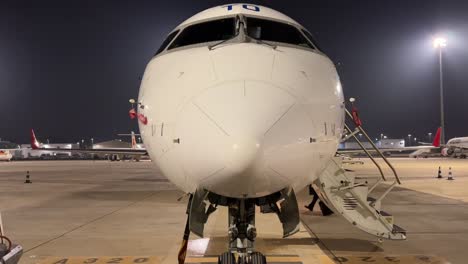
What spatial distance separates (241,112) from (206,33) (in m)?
1.54

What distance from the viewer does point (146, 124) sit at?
398 cm

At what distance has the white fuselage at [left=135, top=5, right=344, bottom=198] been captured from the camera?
303 cm

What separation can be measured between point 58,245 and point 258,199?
20.1 feet

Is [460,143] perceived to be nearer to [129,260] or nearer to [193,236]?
[193,236]

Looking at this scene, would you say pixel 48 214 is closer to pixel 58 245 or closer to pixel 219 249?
pixel 58 245

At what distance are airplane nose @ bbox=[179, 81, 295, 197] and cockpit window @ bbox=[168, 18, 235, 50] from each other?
108 cm

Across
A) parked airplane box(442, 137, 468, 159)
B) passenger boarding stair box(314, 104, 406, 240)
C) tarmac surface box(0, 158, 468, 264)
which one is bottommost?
parked airplane box(442, 137, 468, 159)

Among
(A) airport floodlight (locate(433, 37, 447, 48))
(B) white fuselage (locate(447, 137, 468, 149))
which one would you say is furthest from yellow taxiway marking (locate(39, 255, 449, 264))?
(B) white fuselage (locate(447, 137, 468, 149))

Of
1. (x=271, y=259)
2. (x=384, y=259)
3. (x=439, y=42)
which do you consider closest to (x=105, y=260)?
(x=271, y=259)

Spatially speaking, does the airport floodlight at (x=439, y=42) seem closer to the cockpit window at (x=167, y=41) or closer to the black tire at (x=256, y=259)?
the cockpit window at (x=167, y=41)

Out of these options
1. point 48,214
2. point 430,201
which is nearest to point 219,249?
point 48,214

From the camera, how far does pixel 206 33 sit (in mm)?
4309

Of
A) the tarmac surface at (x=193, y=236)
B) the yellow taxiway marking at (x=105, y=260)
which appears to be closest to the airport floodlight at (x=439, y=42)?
the tarmac surface at (x=193, y=236)

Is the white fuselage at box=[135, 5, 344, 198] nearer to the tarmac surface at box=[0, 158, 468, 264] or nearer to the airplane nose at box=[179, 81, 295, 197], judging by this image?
the airplane nose at box=[179, 81, 295, 197]
